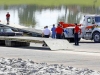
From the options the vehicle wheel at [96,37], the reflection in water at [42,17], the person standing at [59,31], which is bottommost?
the vehicle wheel at [96,37]

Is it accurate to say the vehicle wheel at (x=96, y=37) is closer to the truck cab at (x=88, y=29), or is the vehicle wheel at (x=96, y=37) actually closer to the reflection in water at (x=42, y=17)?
the truck cab at (x=88, y=29)

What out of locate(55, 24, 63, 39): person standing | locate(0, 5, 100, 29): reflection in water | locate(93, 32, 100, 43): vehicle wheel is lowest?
locate(93, 32, 100, 43): vehicle wheel

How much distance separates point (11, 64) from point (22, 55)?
5439 millimetres

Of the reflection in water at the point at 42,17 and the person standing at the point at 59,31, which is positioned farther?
the reflection in water at the point at 42,17

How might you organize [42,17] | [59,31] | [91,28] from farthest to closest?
1. [42,17]
2. [91,28]
3. [59,31]

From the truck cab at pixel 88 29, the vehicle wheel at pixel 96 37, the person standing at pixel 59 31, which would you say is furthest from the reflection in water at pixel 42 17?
the person standing at pixel 59 31

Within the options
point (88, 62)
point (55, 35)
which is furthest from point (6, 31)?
point (88, 62)

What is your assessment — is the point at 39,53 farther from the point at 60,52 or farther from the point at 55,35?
the point at 55,35

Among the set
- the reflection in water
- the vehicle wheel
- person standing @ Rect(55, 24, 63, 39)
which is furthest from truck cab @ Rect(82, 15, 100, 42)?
the reflection in water

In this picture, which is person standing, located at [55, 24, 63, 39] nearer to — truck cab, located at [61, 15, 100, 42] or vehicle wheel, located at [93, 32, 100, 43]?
truck cab, located at [61, 15, 100, 42]

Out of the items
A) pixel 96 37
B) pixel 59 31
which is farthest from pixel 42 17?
pixel 59 31

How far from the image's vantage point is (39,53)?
2322 cm

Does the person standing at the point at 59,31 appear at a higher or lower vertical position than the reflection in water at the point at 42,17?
lower

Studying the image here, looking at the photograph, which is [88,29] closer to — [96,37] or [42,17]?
[96,37]
